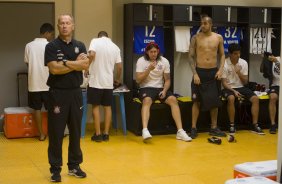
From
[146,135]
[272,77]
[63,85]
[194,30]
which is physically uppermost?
[194,30]

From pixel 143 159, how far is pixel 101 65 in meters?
1.64

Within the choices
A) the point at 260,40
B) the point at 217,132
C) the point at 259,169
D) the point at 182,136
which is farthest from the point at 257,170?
the point at 260,40

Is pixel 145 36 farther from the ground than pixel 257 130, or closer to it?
farther from the ground

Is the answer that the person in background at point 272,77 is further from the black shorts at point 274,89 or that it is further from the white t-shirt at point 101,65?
the white t-shirt at point 101,65

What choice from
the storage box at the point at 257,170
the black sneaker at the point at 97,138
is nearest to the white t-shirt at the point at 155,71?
the black sneaker at the point at 97,138

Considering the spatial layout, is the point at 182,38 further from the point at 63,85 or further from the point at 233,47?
the point at 63,85

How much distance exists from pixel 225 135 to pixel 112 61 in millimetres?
2012

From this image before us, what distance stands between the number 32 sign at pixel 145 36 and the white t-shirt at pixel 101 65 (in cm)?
76

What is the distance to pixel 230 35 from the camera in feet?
26.2

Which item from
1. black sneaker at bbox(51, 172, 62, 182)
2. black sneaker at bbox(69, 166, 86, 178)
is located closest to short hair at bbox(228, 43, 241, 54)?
black sneaker at bbox(69, 166, 86, 178)

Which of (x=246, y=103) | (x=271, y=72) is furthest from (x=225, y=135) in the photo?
(x=271, y=72)

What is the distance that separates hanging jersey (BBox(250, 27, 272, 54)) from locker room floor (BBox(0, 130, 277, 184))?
1.54m

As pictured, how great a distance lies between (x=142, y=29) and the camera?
748cm

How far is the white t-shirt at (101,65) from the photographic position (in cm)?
672
